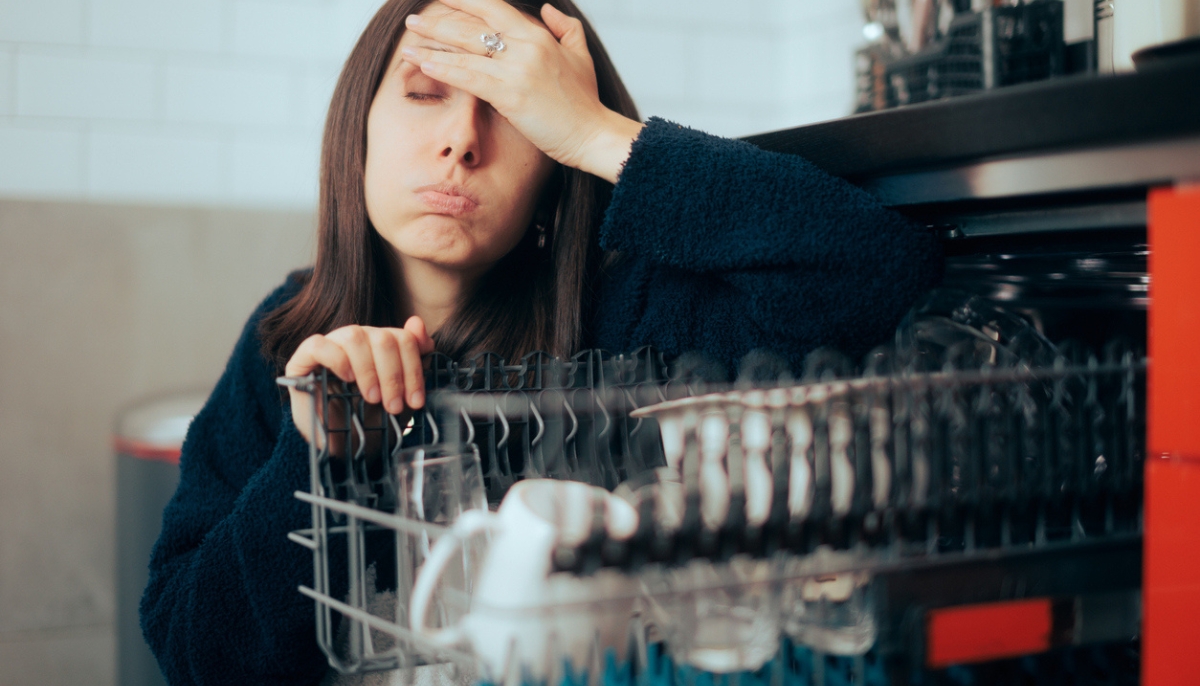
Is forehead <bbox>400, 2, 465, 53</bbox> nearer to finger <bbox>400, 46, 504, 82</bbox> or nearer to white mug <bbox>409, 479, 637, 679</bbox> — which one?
finger <bbox>400, 46, 504, 82</bbox>

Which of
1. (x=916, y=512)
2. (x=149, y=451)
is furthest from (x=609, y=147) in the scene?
(x=149, y=451)

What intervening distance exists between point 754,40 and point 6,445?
1.69 m

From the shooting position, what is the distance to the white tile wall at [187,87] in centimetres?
161

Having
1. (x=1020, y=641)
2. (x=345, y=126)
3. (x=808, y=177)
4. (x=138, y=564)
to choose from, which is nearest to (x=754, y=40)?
(x=345, y=126)

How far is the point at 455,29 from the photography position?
854mm

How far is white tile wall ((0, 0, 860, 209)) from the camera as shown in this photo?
1607 millimetres

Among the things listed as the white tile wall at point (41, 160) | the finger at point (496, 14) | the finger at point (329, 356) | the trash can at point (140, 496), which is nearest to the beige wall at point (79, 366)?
the white tile wall at point (41, 160)

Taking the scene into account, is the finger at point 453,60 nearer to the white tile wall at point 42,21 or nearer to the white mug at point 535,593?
the white mug at point 535,593

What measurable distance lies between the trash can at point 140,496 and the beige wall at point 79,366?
6.6 inches

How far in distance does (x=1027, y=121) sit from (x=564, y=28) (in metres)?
0.56

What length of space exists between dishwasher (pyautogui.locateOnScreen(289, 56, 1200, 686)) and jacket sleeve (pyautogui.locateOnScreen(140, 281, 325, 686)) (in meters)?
0.15

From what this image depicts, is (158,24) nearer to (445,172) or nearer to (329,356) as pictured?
(445,172)

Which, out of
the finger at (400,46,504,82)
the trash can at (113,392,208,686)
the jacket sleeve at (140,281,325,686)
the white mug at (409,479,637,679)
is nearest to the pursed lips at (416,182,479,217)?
the finger at (400,46,504,82)

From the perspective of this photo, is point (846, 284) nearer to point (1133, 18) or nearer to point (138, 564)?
point (1133, 18)
